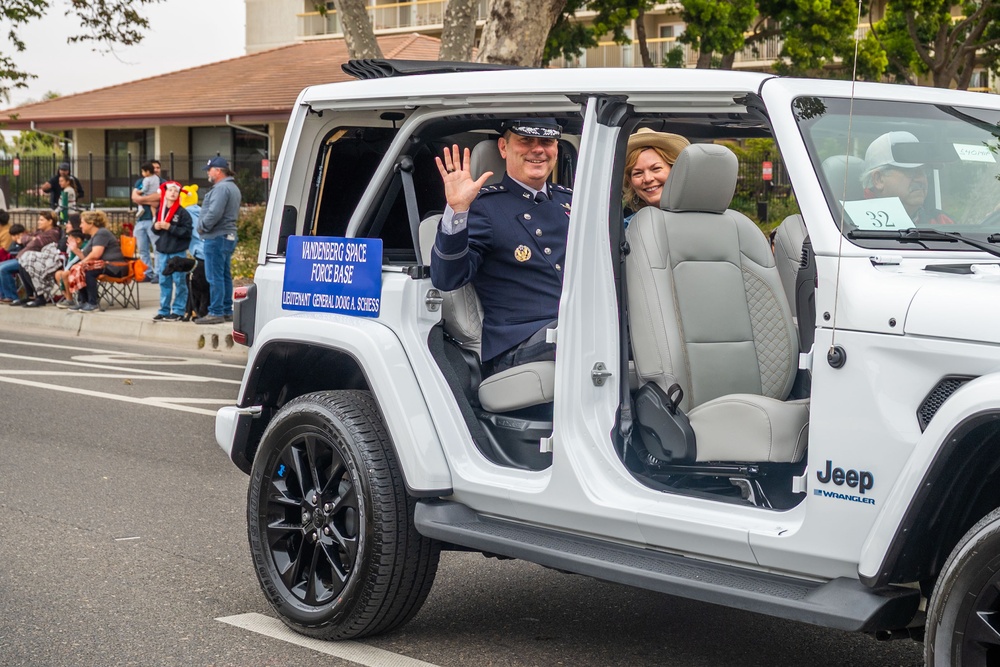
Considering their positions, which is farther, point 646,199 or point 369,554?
point 646,199

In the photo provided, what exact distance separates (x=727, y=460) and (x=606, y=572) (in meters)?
0.50

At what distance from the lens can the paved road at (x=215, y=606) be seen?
15.3 feet

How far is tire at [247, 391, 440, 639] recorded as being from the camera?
4547 millimetres

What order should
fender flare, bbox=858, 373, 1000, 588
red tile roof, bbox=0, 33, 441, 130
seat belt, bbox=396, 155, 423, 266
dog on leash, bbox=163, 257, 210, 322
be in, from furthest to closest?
red tile roof, bbox=0, 33, 441, 130 < dog on leash, bbox=163, 257, 210, 322 < seat belt, bbox=396, 155, 423, 266 < fender flare, bbox=858, 373, 1000, 588

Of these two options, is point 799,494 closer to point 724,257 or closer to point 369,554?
point 724,257

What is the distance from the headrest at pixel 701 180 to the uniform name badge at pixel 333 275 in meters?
1.10

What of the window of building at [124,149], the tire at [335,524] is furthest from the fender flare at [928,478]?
the window of building at [124,149]

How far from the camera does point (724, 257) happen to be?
4.34 m

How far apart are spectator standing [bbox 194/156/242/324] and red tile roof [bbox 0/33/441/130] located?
2041cm

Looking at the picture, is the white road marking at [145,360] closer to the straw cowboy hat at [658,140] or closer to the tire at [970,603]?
the straw cowboy hat at [658,140]

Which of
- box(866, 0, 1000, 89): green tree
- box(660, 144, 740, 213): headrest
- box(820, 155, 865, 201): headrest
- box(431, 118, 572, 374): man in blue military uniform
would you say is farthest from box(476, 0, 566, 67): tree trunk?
box(866, 0, 1000, 89): green tree

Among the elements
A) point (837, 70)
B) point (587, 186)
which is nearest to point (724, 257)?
point (587, 186)

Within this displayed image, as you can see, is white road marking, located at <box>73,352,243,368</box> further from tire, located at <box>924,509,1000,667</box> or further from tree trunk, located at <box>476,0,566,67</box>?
tire, located at <box>924,509,1000,667</box>

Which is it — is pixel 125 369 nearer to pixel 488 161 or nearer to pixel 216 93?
pixel 488 161
